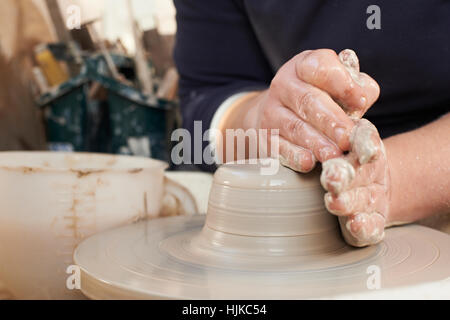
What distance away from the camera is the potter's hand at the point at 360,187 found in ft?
2.05

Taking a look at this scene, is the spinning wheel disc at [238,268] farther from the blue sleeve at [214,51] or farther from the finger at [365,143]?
the blue sleeve at [214,51]

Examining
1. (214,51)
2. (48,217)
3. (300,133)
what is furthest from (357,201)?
(214,51)

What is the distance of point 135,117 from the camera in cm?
267

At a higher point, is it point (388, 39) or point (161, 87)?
point (388, 39)

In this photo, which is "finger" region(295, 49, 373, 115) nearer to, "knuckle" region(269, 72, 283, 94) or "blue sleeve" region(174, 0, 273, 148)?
"knuckle" region(269, 72, 283, 94)

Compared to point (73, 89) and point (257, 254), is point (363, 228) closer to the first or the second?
point (257, 254)

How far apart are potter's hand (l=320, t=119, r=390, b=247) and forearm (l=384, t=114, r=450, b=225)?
69mm

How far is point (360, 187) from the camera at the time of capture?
2.27 feet

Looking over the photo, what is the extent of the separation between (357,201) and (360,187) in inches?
1.1

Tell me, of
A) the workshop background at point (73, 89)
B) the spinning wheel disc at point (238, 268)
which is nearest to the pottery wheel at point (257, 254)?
the spinning wheel disc at point (238, 268)

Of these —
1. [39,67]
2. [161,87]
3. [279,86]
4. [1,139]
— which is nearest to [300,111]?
[279,86]

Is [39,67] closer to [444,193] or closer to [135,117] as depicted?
[135,117]

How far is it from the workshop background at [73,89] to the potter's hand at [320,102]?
1.90 metres

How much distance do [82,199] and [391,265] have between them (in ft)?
1.62
